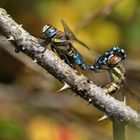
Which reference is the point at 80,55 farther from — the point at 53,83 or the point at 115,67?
the point at 53,83

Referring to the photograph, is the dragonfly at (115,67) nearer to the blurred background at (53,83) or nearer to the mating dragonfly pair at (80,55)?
the mating dragonfly pair at (80,55)

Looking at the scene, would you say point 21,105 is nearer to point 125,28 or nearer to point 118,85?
point 125,28

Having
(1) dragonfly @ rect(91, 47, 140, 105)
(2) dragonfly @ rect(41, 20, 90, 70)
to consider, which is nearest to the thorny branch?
(2) dragonfly @ rect(41, 20, 90, 70)

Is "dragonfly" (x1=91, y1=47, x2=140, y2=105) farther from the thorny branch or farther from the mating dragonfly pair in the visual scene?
the thorny branch

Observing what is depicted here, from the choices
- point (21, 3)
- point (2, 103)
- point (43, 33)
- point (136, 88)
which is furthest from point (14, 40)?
point (21, 3)

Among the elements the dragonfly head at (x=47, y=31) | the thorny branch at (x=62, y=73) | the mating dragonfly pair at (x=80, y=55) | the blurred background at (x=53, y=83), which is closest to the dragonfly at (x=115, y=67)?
the mating dragonfly pair at (x=80, y=55)

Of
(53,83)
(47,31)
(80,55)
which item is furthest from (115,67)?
(53,83)
